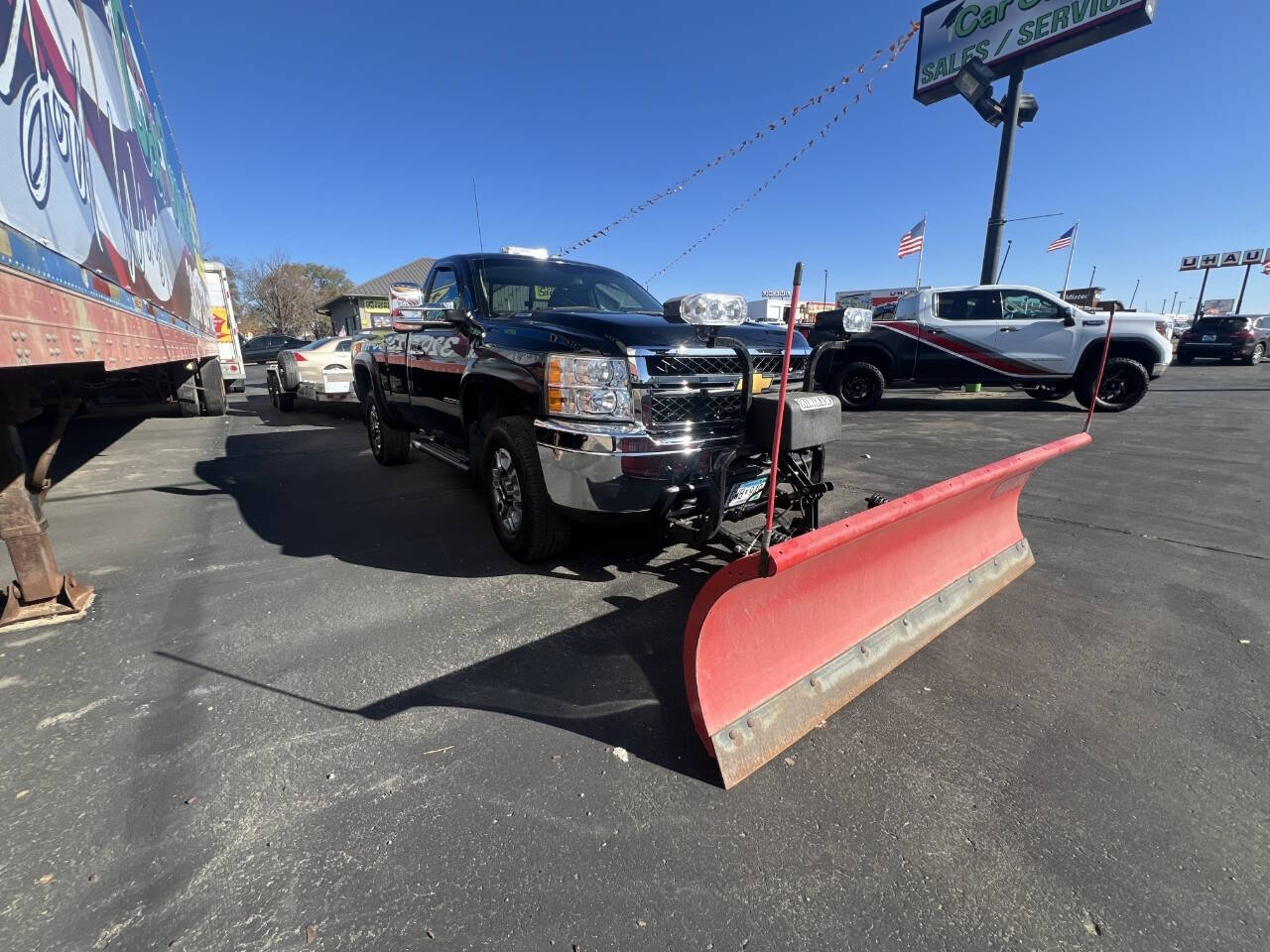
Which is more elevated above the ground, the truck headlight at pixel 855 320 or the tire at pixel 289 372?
the truck headlight at pixel 855 320

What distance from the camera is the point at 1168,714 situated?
6.94ft

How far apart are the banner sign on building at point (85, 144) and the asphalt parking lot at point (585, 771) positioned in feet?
5.64

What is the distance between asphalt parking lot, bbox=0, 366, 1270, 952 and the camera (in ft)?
4.58

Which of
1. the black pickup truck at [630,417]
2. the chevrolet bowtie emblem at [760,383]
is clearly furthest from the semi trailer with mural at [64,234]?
the chevrolet bowtie emblem at [760,383]

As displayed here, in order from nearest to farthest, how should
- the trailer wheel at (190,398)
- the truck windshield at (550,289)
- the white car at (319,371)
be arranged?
the truck windshield at (550,289) < the white car at (319,371) < the trailer wheel at (190,398)

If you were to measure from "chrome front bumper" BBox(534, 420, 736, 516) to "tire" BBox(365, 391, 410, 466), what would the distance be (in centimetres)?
385

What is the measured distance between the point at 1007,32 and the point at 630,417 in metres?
19.1

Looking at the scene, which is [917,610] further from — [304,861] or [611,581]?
[304,861]

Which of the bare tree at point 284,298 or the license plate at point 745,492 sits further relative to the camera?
the bare tree at point 284,298

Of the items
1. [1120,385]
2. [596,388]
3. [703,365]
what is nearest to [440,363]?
[596,388]

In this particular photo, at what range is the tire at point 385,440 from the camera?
6.13 meters

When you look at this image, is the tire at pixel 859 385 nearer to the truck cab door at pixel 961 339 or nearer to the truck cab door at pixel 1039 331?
the truck cab door at pixel 961 339

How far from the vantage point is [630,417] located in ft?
8.84

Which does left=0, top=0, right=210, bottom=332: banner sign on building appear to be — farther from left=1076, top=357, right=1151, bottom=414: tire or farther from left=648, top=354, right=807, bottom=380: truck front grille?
left=1076, top=357, right=1151, bottom=414: tire
